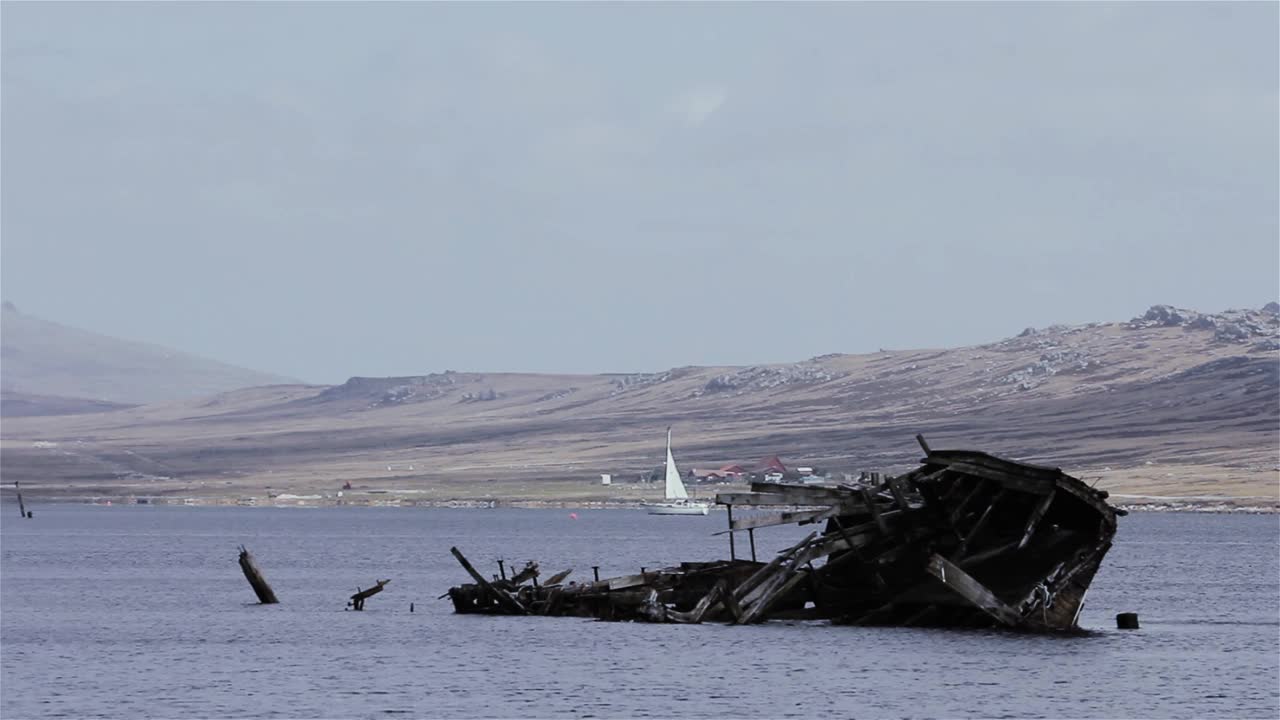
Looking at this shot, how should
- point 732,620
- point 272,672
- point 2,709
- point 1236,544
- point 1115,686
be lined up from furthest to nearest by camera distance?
point 1236,544 → point 732,620 → point 272,672 → point 1115,686 → point 2,709

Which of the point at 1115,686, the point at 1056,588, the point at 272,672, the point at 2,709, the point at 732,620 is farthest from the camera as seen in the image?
the point at 732,620

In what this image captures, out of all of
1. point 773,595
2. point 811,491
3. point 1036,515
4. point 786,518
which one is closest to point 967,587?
point 1036,515

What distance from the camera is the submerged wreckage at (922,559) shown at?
6794cm

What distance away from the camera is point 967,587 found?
2618 inches

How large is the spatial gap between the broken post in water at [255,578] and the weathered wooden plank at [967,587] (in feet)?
108

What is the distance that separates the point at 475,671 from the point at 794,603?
15735 millimetres

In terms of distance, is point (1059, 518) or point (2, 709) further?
point (1059, 518)

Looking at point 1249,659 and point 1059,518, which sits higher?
point 1059,518

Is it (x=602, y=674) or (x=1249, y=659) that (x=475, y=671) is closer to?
(x=602, y=674)

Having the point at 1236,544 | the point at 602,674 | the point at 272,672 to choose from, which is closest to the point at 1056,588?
the point at 602,674

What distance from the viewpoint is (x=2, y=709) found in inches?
2167

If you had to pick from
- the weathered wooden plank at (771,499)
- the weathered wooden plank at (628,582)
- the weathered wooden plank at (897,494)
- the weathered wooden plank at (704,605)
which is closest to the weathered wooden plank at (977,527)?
the weathered wooden plank at (897,494)

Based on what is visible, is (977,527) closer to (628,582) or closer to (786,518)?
(786,518)

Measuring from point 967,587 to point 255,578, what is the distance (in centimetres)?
3671
